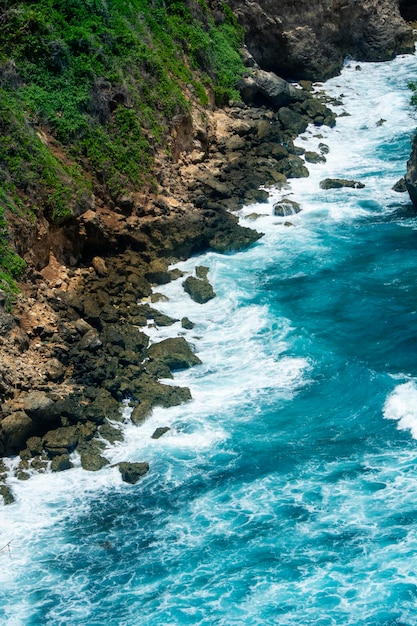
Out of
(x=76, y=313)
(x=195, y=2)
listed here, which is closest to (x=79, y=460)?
(x=76, y=313)

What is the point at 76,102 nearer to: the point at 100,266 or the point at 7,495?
the point at 100,266

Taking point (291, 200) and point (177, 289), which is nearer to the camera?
point (177, 289)

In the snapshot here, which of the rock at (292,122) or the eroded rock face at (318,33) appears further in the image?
the eroded rock face at (318,33)

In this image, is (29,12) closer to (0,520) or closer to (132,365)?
(132,365)

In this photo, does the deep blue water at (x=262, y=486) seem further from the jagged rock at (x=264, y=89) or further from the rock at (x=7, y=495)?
the jagged rock at (x=264, y=89)

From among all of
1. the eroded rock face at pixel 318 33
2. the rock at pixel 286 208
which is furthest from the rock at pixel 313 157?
the eroded rock face at pixel 318 33

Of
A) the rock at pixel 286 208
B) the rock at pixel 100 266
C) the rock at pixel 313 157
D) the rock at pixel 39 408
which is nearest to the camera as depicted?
the rock at pixel 39 408
